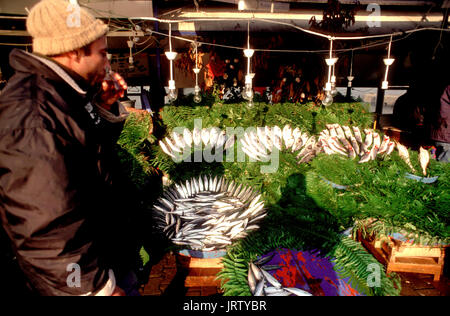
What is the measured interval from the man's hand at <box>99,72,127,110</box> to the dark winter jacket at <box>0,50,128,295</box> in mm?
393

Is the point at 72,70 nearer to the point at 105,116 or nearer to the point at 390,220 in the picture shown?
the point at 105,116

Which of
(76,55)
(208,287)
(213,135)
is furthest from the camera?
(213,135)

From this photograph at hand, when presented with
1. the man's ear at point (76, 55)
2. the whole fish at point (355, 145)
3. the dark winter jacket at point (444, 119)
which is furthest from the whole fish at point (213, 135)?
the dark winter jacket at point (444, 119)

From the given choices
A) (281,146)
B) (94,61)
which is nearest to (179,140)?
(281,146)

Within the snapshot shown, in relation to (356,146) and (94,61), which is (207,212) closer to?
(94,61)

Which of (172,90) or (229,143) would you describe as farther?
(172,90)

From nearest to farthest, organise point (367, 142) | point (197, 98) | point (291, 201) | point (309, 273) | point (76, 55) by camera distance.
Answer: point (76, 55) → point (309, 273) → point (291, 201) → point (367, 142) → point (197, 98)

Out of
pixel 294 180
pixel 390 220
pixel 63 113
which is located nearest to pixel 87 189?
pixel 63 113

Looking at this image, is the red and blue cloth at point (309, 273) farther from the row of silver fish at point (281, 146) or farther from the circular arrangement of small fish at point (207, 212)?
the row of silver fish at point (281, 146)

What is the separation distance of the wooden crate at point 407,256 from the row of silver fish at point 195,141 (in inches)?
71.6

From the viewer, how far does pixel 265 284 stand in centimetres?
162

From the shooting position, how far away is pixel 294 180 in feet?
7.83

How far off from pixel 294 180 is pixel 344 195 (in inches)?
17.2

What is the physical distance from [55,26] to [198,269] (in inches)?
81.4
